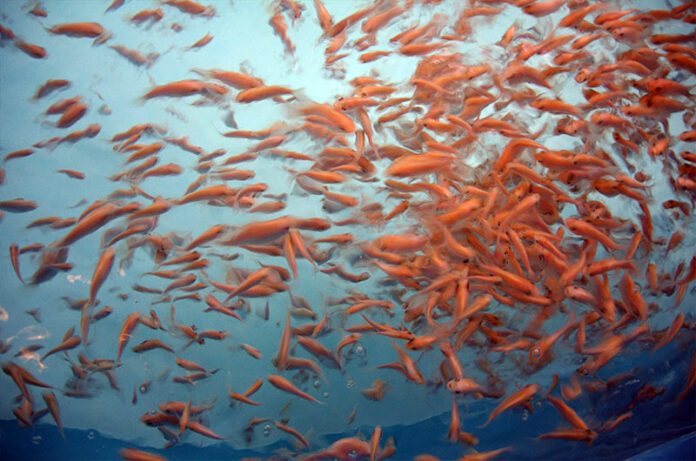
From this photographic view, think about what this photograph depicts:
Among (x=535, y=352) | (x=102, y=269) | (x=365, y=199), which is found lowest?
(x=535, y=352)

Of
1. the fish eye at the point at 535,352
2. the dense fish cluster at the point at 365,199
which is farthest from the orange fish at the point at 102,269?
the fish eye at the point at 535,352

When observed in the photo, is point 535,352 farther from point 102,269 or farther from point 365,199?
point 102,269

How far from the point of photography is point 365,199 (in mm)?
3426

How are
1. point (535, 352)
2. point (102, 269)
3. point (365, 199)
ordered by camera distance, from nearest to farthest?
point (102, 269) → point (535, 352) → point (365, 199)

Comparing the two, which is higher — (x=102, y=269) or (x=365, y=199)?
(x=102, y=269)

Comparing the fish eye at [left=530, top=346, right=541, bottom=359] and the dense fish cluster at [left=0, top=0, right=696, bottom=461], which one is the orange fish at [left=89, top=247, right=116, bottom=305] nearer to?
the dense fish cluster at [left=0, top=0, right=696, bottom=461]

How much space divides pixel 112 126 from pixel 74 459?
4.05m

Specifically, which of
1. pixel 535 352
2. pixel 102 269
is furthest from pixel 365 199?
pixel 102 269

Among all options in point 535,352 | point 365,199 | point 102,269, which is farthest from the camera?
point 365,199

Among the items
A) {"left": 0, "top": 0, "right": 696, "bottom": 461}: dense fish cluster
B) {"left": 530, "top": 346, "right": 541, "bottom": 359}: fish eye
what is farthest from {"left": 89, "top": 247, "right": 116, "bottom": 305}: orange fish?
{"left": 530, "top": 346, "right": 541, "bottom": 359}: fish eye

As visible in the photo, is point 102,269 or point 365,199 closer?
point 102,269

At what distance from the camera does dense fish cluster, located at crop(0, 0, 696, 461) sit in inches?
112

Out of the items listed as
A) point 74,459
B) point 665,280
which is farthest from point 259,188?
point 74,459

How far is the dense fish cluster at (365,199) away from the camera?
9.30 ft
